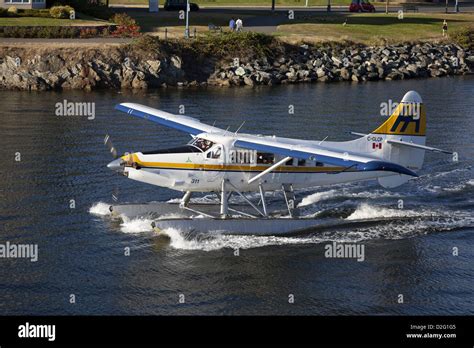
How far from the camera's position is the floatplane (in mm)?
28109

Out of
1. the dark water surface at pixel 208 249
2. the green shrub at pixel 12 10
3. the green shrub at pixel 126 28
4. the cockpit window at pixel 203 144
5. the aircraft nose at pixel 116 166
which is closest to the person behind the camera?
the dark water surface at pixel 208 249

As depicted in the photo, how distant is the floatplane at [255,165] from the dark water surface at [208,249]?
76cm

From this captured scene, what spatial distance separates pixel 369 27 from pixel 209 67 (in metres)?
21.8

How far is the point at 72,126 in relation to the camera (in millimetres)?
46094

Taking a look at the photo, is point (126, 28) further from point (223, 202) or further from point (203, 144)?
point (223, 202)

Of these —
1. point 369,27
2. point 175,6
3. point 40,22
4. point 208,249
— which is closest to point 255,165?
point 208,249

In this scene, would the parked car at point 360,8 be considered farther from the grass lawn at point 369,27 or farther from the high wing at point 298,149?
the high wing at point 298,149

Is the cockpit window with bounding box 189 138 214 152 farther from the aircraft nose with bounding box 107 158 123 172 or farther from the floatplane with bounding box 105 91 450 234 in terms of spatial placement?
the aircraft nose with bounding box 107 158 123 172

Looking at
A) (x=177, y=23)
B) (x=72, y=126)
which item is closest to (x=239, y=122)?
(x=72, y=126)

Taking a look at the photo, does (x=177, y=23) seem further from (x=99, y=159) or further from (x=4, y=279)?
(x=4, y=279)

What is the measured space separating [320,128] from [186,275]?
22.5 meters

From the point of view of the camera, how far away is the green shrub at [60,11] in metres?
70.6

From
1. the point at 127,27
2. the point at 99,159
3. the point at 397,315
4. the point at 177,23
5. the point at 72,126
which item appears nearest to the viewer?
the point at 397,315

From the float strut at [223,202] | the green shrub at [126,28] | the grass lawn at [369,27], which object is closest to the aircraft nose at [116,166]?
the float strut at [223,202]
